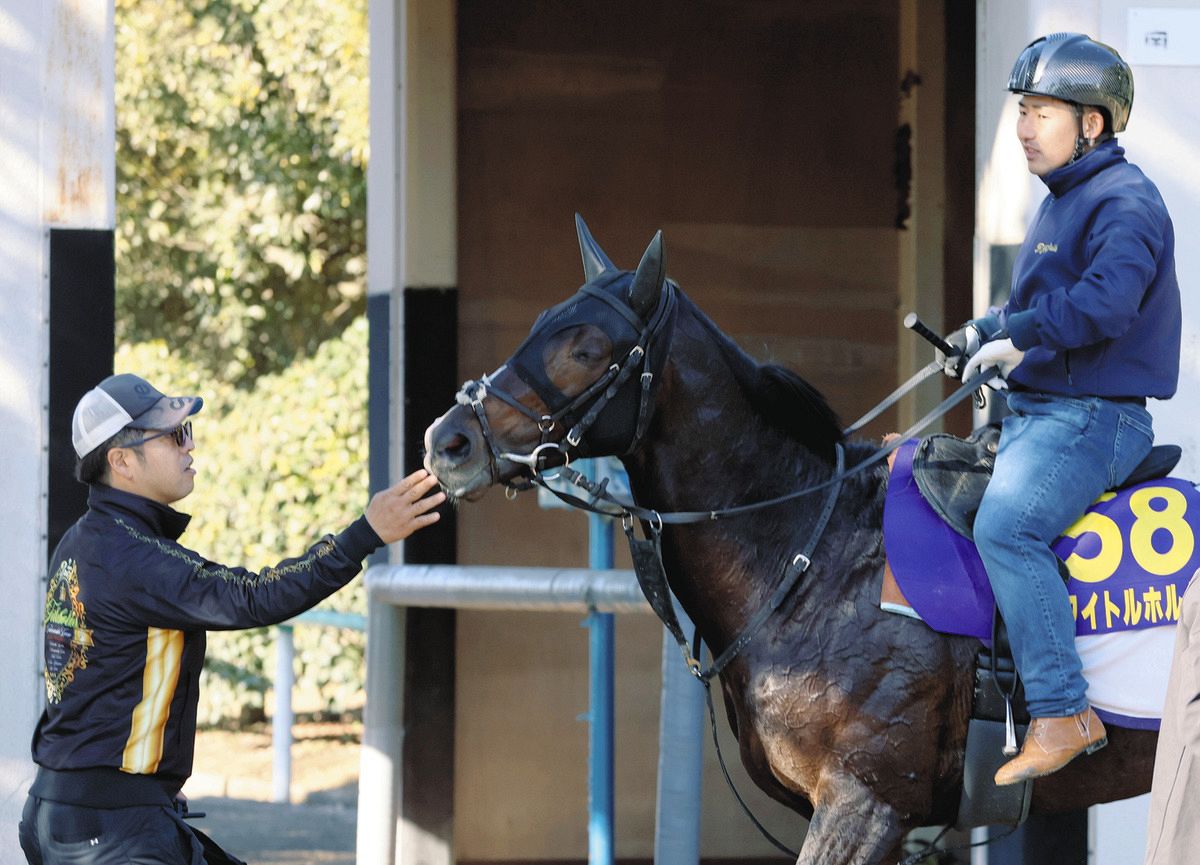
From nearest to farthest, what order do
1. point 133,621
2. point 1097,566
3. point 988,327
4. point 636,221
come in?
point 133,621
point 1097,566
point 988,327
point 636,221

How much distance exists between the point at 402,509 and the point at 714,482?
31.8 inches

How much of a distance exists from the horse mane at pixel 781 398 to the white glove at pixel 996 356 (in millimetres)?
388

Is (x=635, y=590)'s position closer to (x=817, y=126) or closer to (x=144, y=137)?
(x=817, y=126)

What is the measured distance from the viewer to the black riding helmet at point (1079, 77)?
3906mm

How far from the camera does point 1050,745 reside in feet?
12.1

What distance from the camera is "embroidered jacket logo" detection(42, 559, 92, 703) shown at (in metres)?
3.60

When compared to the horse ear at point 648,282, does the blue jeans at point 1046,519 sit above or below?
below

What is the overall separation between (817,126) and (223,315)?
7.28 meters

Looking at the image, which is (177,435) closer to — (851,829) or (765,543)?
(765,543)

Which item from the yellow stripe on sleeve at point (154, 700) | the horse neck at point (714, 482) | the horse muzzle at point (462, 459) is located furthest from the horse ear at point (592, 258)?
the yellow stripe on sleeve at point (154, 700)

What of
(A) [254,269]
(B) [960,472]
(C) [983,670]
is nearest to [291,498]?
(A) [254,269]

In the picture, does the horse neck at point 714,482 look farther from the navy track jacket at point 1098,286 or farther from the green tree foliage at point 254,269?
the green tree foliage at point 254,269

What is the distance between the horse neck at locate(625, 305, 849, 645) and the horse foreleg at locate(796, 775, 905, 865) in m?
0.49

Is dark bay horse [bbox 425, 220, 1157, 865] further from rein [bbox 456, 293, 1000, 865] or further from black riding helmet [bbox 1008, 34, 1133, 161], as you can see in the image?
black riding helmet [bbox 1008, 34, 1133, 161]
